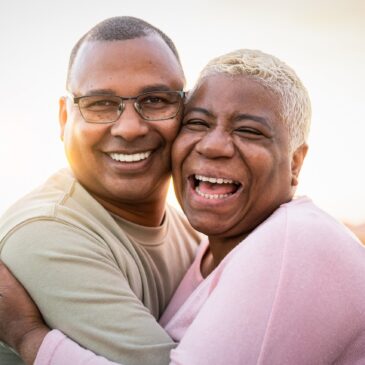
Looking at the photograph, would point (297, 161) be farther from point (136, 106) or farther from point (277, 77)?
point (136, 106)

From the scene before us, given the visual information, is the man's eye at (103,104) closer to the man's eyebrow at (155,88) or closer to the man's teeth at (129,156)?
the man's eyebrow at (155,88)

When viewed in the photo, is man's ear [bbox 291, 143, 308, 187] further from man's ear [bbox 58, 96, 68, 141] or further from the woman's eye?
man's ear [bbox 58, 96, 68, 141]

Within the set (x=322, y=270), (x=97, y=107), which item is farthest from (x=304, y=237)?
(x=97, y=107)

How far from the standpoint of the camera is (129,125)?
2.78 m

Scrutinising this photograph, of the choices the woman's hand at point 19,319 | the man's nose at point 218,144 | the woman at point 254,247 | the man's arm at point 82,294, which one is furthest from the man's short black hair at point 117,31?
the woman's hand at point 19,319

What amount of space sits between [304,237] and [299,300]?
0.25m

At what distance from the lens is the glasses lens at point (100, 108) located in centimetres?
281

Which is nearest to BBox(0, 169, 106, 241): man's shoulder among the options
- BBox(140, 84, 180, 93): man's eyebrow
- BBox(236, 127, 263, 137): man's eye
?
BBox(140, 84, 180, 93): man's eyebrow

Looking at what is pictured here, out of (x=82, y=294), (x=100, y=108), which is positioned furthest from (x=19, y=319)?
(x=100, y=108)

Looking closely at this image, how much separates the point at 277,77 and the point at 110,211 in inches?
47.8

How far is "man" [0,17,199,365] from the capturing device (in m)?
2.20

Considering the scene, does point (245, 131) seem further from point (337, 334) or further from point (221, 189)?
point (337, 334)

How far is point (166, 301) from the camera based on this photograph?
9.84 feet

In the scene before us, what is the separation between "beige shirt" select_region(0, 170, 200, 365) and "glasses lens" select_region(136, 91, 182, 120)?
1.83 ft
